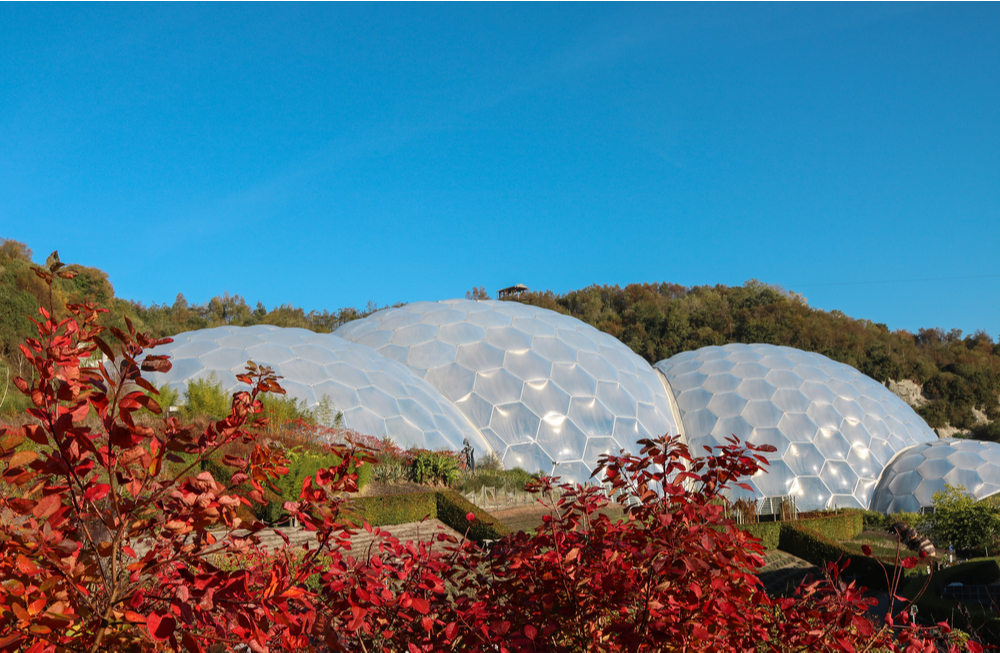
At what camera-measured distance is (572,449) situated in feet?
60.6

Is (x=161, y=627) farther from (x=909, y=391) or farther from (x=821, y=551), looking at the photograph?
(x=909, y=391)

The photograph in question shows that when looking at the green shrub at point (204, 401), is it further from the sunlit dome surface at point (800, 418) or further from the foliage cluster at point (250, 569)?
the sunlit dome surface at point (800, 418)

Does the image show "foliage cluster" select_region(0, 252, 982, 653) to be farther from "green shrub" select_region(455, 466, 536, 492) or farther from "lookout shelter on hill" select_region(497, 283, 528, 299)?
"lookout shelter on hill" select_region(497, 283, 528, 299)

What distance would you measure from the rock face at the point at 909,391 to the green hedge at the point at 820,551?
26062mm

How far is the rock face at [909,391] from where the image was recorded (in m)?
35.7

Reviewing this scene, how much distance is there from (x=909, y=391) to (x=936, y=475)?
19.6 metres

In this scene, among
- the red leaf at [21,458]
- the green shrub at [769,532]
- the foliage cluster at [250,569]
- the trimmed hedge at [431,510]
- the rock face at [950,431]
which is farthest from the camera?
the rock face at [950,431]

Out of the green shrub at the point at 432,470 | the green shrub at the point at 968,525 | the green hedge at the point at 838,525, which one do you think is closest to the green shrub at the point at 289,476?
the green shrub at the point at 432,470

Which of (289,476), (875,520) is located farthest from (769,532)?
(289,476)

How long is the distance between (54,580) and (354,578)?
1.56 m

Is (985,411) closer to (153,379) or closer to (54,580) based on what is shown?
(153,379)

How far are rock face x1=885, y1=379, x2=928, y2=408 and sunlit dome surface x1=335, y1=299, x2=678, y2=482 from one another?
2097cm

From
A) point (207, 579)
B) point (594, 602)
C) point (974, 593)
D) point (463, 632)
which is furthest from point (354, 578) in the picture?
point (974, 593)

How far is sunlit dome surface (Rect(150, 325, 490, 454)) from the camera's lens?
1548 cm
